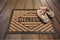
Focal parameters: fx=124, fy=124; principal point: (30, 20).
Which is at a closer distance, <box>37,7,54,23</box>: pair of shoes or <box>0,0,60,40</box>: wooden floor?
<box>0,0,60,40</box>: wooden floor

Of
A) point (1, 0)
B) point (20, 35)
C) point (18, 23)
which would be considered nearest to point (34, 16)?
point (18, 23)

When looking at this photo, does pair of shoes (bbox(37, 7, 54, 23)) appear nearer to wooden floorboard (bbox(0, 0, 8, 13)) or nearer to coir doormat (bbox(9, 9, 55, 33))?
coir doormat (bbox(9, 9, 55, 33))

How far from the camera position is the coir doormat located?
6.27 ft

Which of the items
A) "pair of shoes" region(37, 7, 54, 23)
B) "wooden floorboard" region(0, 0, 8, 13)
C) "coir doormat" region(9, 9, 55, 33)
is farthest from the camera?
"wooden floorboard" region(0, 0, 8, 13)

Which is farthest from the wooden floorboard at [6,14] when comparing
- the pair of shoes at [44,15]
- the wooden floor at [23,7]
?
the pair of shoes at [44,15]

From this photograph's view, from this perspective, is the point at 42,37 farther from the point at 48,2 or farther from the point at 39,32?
the point at 48,2

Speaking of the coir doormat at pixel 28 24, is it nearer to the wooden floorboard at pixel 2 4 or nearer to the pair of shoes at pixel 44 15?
the pair of shoes at pixel 44 15

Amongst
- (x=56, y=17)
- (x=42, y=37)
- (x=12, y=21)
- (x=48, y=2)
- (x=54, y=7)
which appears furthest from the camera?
(x=48, y=2)

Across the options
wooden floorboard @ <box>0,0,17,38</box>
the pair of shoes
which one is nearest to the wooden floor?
wooden floorboard @ <box>0,0,17,38</box>

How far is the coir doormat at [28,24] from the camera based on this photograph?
1.91 m

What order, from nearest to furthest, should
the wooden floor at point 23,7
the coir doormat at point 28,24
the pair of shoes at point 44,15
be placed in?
the wooden floor at point 23,7
the coir doormat at point 28,24
the pair of shoes at point 44,15

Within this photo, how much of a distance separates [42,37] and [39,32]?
0.40 feet

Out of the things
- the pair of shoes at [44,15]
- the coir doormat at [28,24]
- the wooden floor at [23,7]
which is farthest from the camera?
the pair of shoes at [44,15]

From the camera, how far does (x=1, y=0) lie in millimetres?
3148
